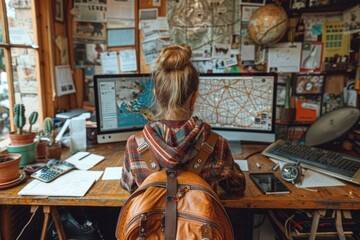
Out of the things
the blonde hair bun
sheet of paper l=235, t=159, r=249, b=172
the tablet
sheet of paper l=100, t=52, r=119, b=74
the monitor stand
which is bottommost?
the tablet

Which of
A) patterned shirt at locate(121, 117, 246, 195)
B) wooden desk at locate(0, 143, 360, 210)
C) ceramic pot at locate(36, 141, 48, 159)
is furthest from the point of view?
ceramic pot at locate(36, 141, 48, 159)

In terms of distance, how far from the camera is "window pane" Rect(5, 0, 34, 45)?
149cm

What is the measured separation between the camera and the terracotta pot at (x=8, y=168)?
1051 millimetres

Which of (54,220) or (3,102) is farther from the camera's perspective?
(3,102)

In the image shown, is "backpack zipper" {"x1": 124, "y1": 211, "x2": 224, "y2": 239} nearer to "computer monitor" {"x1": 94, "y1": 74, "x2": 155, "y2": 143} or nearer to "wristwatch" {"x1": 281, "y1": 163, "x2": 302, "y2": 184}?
"wristwatch" {"x1": 281, "y1": 163, "x2": 302, "y2": 184}

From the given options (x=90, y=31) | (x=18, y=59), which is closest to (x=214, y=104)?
(x=90, y=31)

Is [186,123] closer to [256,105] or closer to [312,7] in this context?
[256,105]

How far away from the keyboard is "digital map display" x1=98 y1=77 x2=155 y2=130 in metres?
0.73

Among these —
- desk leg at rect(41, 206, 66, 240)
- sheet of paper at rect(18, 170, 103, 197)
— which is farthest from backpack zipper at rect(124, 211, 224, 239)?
desk leg at rect(41, 206, 66, 240)

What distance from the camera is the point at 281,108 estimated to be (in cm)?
182

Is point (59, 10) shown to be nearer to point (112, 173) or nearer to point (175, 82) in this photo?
point (112, 173)

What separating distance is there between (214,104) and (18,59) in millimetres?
1200

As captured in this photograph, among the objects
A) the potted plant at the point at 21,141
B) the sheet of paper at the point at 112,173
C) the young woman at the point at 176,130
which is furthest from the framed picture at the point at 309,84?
the potted plant at the point at 21,141

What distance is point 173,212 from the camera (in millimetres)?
674
